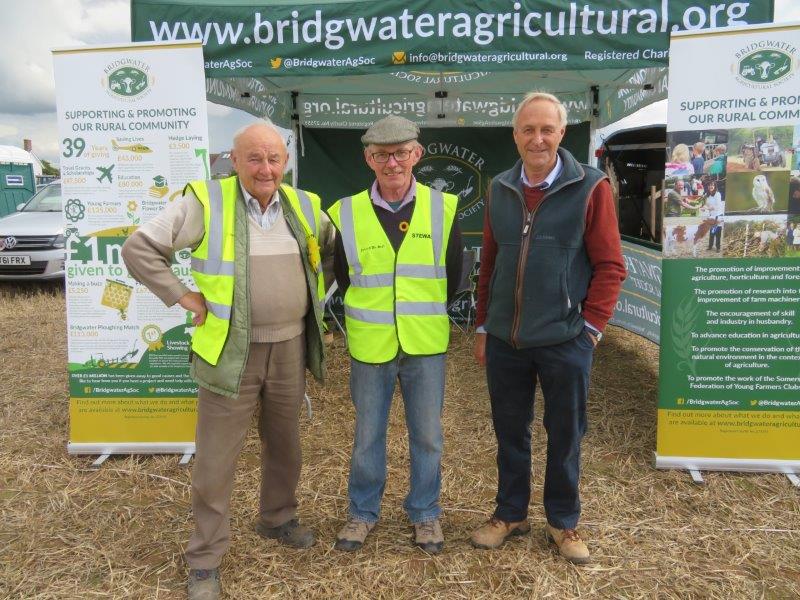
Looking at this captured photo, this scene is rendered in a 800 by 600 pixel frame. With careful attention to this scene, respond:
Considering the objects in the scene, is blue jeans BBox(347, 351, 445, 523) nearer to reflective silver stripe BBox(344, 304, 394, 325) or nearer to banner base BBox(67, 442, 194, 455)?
reflective silver stripe BBox(344, 304, 394, 325)

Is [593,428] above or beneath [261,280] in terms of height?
beneath

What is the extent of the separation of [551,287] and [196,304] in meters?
1.33

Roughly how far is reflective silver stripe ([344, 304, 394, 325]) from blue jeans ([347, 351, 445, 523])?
0.15 metres

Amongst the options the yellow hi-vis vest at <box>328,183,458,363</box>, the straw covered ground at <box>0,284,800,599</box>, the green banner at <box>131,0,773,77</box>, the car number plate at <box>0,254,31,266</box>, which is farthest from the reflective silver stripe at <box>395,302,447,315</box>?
the car number plate at <box>0,254,31,266</box>

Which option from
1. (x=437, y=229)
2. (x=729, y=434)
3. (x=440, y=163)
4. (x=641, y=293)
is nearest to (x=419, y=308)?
(x=437, y=229)

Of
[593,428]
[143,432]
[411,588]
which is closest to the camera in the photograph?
[411,588]

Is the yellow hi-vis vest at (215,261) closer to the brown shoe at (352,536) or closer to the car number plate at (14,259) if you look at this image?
the brown shoe at (352,536)

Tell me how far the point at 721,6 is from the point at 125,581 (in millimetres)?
3866

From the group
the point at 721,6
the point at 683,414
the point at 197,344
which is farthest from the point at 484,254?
the point at 721,6

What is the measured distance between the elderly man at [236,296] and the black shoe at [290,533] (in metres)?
0.35

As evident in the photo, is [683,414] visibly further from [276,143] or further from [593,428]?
[276,143]

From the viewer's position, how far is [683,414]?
3.47 m

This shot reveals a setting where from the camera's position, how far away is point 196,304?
233 cm

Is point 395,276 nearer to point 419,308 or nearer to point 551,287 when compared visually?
point 419,308
